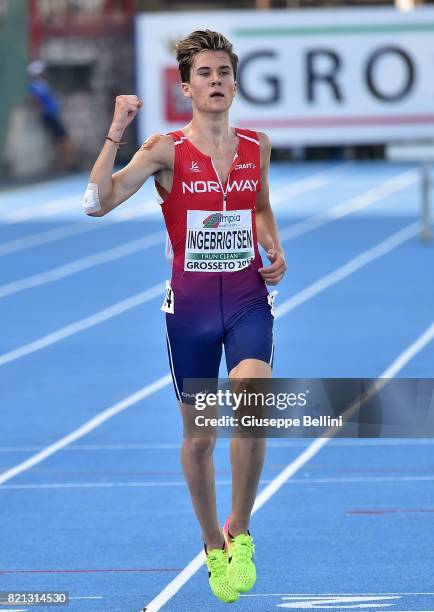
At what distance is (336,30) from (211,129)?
11.2m

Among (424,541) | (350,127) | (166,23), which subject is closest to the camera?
(424,541)

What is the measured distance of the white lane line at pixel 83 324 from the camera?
13.9m

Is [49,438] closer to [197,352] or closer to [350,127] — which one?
[197,352]

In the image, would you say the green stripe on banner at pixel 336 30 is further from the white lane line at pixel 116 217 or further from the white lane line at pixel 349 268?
the white lane line at pixel 116 217

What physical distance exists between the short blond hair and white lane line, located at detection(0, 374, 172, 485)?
139 inches

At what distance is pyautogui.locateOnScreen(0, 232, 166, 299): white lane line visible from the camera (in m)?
18.9

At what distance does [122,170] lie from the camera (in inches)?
234

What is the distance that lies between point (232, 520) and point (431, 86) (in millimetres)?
11910

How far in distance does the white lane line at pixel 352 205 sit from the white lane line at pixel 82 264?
1.83 metres

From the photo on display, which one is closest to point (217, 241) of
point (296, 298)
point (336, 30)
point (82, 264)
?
point (296, 298)

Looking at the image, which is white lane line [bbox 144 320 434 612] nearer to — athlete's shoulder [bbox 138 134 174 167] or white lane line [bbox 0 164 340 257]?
athlete's shoulder [bbox 138 134 174 167]

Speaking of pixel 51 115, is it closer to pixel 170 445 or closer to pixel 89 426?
pixel 89 426

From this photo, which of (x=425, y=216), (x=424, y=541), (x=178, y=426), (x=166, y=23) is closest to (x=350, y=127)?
(x=166, y=23)

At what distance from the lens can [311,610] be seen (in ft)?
20.1
